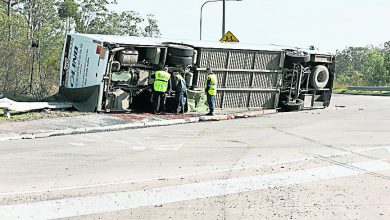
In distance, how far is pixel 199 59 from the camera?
17.1 m

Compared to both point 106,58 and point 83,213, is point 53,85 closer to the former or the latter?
point 106,58

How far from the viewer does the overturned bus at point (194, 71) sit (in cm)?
1525

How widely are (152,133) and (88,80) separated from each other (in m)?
3.47

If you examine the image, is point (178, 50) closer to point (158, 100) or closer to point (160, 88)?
point (160, 88)

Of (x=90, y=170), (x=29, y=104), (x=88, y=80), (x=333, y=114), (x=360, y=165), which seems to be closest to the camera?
(x=90, y=170)

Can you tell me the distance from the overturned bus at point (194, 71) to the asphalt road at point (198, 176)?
2.99 m

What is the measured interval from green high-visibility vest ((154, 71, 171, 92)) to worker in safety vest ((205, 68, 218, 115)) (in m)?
1.48

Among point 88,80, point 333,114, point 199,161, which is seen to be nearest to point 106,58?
point 88,80

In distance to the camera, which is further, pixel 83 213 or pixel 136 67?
pixel 136 67

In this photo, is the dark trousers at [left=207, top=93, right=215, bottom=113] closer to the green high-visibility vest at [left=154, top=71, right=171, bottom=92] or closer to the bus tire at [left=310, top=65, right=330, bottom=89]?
the green high-visibility vest at [left=154, top=71, right=171, bottom=92]

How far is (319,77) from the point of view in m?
20.8

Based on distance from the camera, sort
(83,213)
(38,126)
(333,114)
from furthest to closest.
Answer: (333,114)
(38,126)
(83,213)

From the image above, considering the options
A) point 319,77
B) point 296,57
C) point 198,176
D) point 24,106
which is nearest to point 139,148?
point 198,176

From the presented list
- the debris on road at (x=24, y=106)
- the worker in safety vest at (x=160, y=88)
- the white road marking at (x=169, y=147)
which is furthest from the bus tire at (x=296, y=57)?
the white road marking at (x=169, y=147)
